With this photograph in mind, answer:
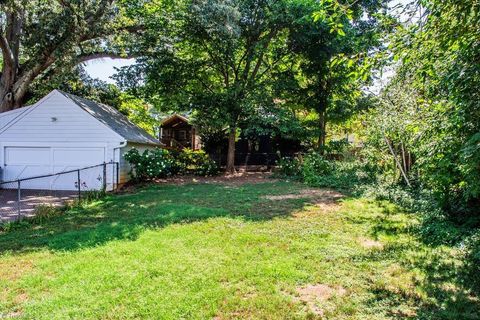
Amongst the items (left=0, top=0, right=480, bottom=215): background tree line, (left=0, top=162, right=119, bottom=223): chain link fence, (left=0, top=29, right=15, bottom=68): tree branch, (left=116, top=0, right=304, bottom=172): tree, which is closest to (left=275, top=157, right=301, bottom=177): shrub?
(left=0, top=0, right=480, bottom=215): background tree line

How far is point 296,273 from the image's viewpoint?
4055 mm

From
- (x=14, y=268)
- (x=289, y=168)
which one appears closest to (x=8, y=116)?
(x=14, y=268)

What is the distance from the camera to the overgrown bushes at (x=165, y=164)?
42.9 ft

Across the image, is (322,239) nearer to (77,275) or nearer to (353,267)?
(353,267)

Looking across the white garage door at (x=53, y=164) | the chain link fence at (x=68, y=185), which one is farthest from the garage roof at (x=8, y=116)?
the chain link fence at (x=68, y=185)

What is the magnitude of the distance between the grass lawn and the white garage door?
18.4 feet

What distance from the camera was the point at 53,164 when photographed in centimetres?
1268

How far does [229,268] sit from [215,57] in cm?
1420

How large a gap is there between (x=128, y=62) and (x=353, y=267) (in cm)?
1638

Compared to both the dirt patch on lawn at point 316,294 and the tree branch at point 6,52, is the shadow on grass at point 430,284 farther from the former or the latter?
the tree branch at point 6,52

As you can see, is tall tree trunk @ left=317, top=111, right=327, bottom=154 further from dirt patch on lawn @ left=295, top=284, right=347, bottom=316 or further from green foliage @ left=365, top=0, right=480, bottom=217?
dirt patch on lawn @ left=295, top=284, right=347, bottom=316

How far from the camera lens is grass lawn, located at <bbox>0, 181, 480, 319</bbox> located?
3.25 meters

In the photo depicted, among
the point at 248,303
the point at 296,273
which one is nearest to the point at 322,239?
the point at 296,273

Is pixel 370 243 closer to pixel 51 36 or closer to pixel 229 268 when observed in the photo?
pixel 229 268
